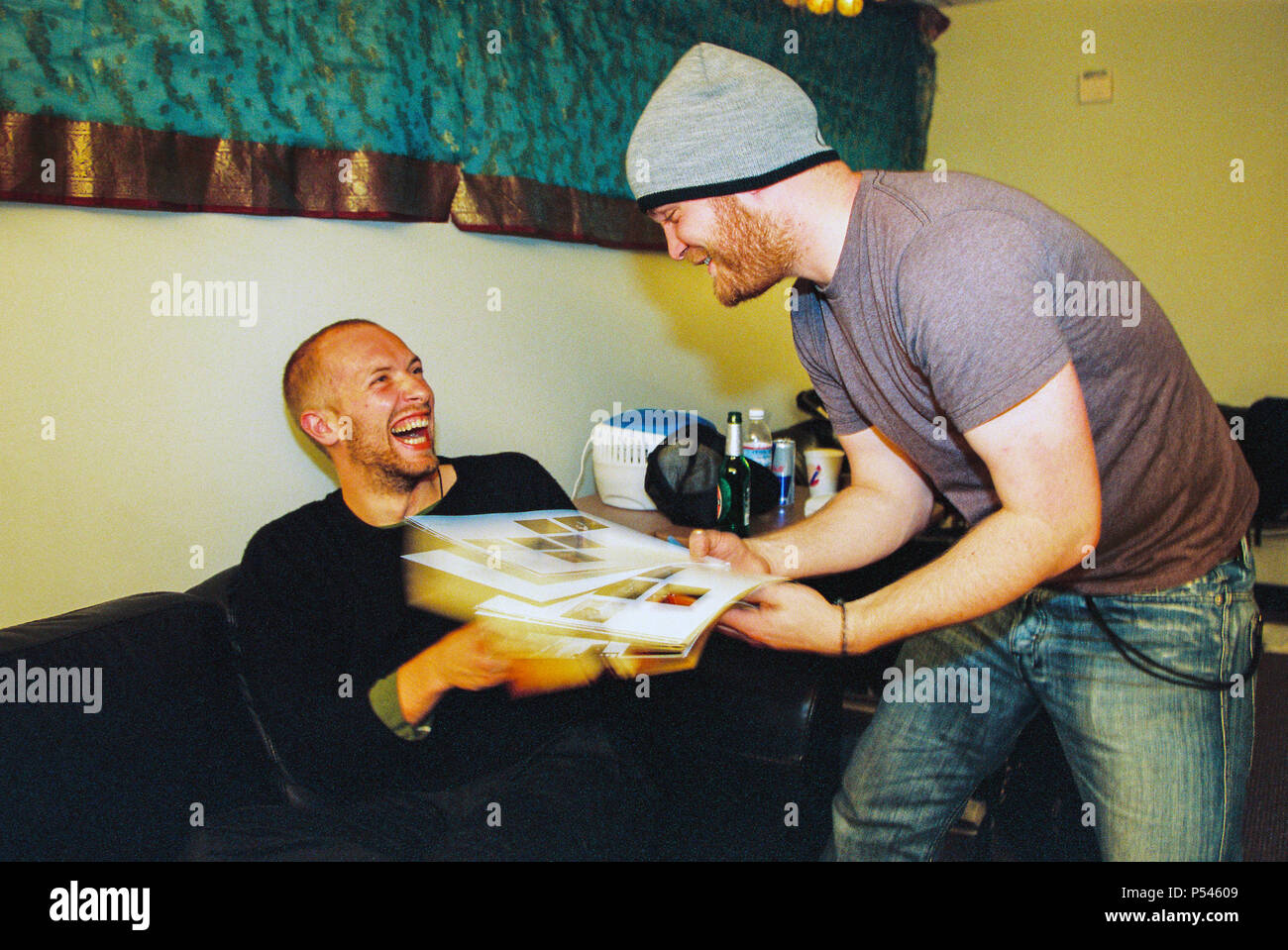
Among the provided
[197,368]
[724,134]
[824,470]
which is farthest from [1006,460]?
[824,470]

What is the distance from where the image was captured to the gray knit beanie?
1.11m

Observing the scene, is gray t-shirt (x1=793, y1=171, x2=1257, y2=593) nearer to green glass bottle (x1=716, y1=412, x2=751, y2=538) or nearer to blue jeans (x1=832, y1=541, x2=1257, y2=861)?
blue jeans (x1=832, y1=541, x2=1257, y2=861)

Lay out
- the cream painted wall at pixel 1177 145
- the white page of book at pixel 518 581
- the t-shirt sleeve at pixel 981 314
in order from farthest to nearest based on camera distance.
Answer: the cream painted wall at pixel 1177 145 < the white page of book at pixel 518 581 < the t-shirt sleeve at pixel 981 314

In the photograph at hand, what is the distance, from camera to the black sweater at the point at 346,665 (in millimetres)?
1301

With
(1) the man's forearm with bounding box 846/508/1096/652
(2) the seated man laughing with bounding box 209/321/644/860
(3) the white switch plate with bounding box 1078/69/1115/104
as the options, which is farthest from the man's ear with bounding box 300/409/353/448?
(3) the white switch plate with bounding box 1078/69/1115/104

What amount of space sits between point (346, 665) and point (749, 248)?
0.87 m

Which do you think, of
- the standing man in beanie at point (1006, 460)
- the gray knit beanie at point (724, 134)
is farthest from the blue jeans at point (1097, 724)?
the gray knit beanie at point (724, 134)

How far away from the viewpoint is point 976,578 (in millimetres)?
1026

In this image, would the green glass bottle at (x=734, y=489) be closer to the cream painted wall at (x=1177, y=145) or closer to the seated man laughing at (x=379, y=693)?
the seated man laughing at (x=379, y=693)

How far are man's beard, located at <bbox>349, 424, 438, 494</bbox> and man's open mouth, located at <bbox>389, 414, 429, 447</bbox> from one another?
3cm

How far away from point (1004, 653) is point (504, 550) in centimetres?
76

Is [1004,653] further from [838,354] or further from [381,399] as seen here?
[381,399]

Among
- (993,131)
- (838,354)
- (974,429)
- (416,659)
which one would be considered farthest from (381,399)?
(993,131)

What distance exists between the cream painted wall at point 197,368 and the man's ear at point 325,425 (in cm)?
11
